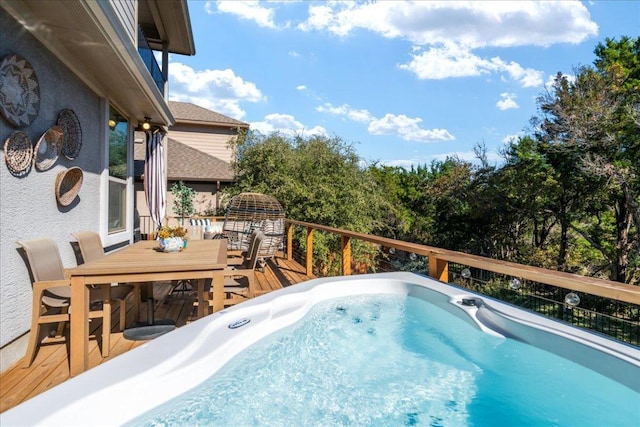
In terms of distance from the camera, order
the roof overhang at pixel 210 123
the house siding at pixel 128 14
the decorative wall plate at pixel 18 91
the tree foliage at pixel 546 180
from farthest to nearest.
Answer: the roof overhang at pixel 210 123 < the tree foliage at pixel 546 180 < the house siding at pixel 128 14 < the decorative wall plate at pixel 18 91

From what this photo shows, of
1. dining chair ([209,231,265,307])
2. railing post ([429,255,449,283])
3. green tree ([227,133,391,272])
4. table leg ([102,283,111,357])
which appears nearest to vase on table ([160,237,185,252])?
dining chair ([209,231,265,307])

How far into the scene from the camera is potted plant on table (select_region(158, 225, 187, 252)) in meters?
3.58

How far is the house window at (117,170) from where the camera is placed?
4734mm

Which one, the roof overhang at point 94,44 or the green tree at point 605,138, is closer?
the roof overhang at point 94,44

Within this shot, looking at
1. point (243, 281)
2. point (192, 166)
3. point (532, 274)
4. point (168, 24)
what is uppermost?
point (168, 24)

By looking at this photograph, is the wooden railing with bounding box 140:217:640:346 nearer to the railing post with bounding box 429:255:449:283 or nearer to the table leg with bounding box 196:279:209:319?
the railing post with bounding box 429:255:449:283

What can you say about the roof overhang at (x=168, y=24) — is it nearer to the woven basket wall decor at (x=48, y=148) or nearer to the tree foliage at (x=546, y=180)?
the woven basket wall decor at (x=48, y=148)

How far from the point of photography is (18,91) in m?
2.61

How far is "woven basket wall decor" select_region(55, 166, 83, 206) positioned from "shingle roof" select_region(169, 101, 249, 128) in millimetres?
10789

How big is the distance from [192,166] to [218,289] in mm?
10832

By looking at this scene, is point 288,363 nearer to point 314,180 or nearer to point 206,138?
point 314,180

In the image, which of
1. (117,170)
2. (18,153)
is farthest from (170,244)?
(117,170)

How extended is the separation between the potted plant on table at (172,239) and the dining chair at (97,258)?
0.48m

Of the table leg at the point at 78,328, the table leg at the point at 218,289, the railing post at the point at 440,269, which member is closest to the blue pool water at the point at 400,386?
the table leg at the point at 218,289
